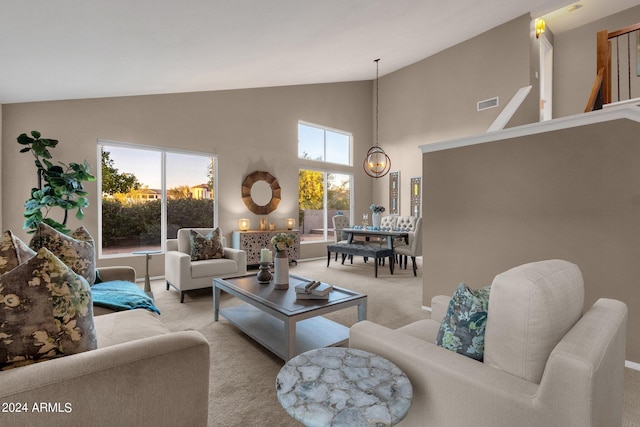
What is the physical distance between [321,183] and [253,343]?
5102mm

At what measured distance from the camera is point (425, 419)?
1205 mm

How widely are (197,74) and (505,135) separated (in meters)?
3.75

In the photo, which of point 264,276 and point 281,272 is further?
point 264,276

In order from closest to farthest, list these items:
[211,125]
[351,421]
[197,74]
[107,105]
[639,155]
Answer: [351,421]
[639,155]
[197,74]
[107,105]
[211,125]

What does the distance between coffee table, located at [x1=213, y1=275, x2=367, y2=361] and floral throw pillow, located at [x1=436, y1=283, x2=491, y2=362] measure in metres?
1.14

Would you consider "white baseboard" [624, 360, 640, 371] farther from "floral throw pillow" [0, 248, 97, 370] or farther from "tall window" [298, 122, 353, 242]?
"tall window" [298, 122, 353, 242]

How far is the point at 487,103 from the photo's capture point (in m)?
6.04

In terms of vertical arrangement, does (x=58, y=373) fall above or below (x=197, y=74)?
below

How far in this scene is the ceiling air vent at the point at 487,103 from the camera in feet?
19.4

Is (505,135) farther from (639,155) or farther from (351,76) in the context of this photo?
(351,76)

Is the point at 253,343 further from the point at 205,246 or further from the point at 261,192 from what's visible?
the point at 261,192

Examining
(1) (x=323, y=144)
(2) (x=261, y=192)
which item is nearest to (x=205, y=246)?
(2) (x=261, y=192)

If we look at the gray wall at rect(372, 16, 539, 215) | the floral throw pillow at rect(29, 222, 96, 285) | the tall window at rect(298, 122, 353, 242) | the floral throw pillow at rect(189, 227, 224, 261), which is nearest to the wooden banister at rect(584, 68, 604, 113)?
the gray wall at rect(372, 16, 539, 215)

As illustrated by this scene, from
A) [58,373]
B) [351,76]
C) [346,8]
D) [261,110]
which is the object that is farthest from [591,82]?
[58,373]
